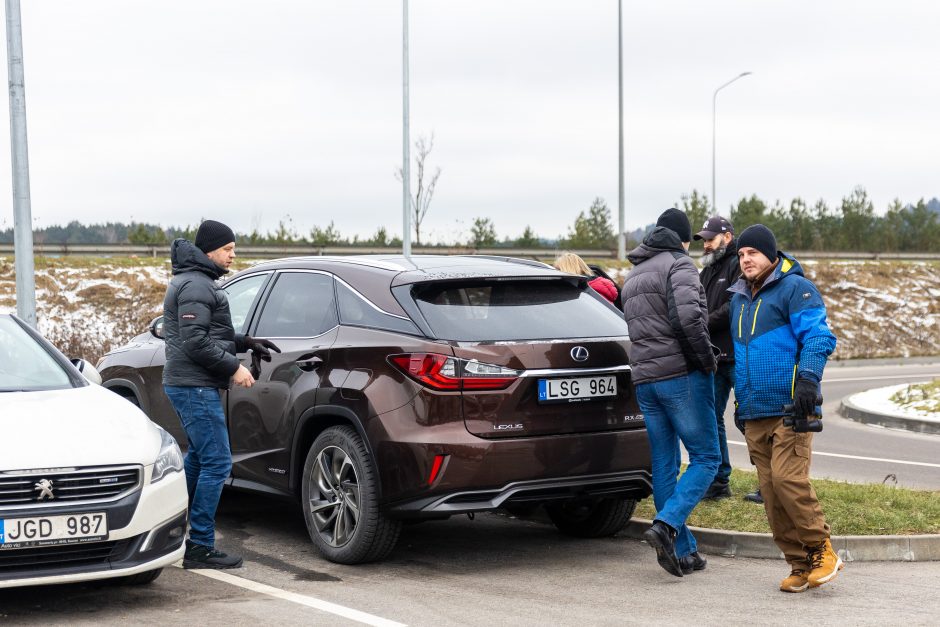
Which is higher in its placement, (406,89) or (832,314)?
(406,89)

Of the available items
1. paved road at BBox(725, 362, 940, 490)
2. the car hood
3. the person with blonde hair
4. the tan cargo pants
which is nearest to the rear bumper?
the tan cargo pants

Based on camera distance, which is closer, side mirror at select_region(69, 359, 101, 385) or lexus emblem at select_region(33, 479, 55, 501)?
lexus emblem at select_region(33, 479, 55, 501)

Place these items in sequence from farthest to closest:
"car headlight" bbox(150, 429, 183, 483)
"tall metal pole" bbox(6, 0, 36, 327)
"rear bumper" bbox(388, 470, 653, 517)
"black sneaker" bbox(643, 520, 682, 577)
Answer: "tall metal pole" bbox(6, 0, 36, 327) → "black sneaker" bbox(643, 520, 682, 577) → "rear bumper" bbox(388, 470, 653, 517) → "car headlight" bbox(150, 429, 183, 483)

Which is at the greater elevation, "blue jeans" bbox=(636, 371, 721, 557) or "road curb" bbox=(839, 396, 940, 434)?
"blue jeans" bbox=(636, 371, 721, 557)

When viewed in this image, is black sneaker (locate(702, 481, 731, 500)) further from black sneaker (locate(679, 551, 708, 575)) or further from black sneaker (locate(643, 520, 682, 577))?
black sneaker (locate(643, 520, 682, 577))

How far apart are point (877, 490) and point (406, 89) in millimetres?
15630

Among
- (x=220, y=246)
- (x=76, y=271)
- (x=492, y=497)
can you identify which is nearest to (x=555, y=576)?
(x=492, y=497)

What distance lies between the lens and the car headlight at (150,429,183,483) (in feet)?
18.4

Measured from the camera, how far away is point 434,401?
602cm

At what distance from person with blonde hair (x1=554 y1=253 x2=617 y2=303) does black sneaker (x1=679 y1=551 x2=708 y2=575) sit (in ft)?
7.00

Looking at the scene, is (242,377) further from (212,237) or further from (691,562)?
(691,562)

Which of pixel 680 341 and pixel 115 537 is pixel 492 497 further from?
pixel 115 537

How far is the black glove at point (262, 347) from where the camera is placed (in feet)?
23.1

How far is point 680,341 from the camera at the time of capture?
6.27 meters
